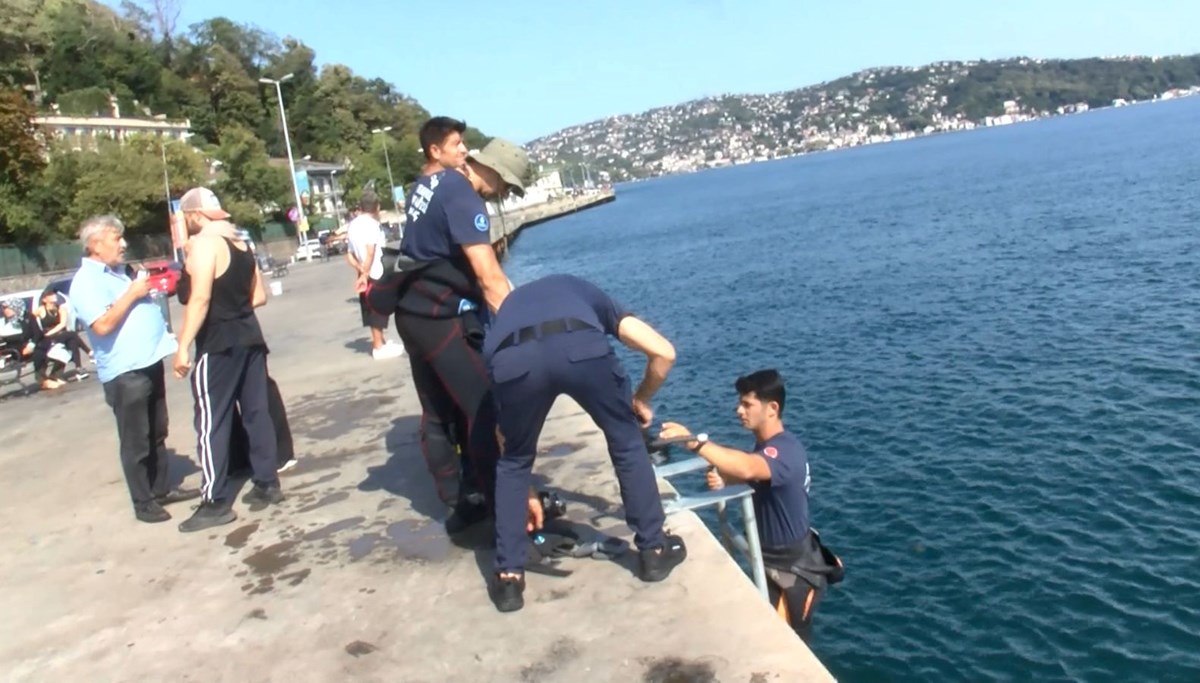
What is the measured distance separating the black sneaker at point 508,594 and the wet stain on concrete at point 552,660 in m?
0.36

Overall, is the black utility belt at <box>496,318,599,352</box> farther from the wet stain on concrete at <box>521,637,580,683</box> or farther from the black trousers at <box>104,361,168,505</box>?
the black trousers at <box>104,361,168,505</box>

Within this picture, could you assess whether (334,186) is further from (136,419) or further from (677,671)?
(677,671)

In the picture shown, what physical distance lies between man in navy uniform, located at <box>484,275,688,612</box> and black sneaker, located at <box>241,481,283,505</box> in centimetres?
252

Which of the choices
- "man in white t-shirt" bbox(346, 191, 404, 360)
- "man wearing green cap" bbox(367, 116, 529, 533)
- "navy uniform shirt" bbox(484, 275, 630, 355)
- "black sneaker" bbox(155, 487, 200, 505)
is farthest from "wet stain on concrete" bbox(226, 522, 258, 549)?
"man in white t-shirt" bbox(346, 191, 404, 360)

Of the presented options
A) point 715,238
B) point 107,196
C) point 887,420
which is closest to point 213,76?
point 107,196

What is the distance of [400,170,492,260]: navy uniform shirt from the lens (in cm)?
452

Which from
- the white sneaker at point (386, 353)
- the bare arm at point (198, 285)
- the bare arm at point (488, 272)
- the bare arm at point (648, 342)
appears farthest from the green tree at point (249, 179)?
the bare arm at point (648, 342)

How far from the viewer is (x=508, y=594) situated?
4203 millimetres

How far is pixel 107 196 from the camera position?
177ft

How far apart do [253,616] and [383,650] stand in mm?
898

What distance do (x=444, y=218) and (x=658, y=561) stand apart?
6.05ft

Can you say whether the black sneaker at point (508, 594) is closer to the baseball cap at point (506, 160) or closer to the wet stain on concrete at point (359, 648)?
the wet stain on concrete at point (359, 648)

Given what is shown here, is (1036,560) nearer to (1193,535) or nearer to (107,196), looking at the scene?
(1193,535)

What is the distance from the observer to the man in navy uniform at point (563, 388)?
3.97 meters
